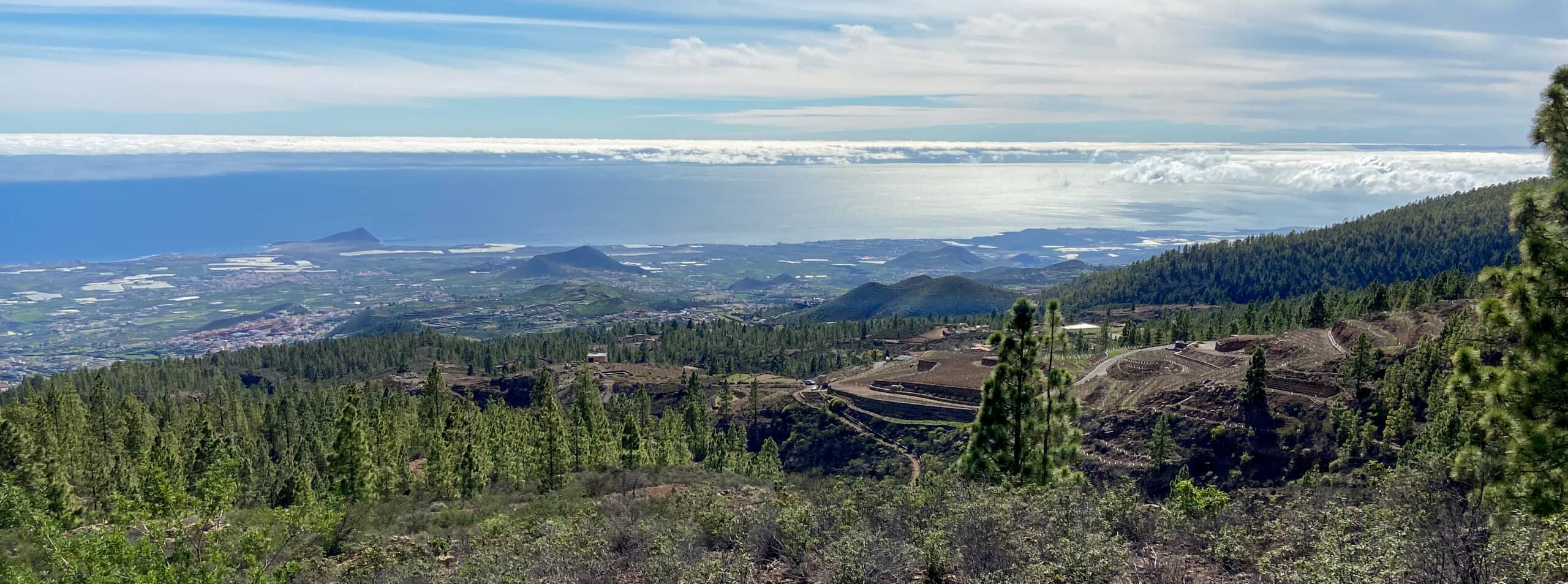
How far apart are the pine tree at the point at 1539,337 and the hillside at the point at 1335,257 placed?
17949cm

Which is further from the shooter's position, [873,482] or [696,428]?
[696,428]

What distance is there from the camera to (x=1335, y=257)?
180000 mm

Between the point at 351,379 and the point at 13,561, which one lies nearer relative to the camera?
the point at 13,561

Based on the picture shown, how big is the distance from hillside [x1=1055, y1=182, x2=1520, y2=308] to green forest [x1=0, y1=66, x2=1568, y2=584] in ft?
324

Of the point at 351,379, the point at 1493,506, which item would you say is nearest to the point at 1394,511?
the point at 1493,506

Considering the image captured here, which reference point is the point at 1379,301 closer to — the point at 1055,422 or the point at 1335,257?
the point at 1055,422

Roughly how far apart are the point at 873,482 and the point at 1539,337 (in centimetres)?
A: 1402

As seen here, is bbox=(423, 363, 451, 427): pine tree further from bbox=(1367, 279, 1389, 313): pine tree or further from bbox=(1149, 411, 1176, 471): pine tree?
bbox=(1367, 279, 1389, 313): pine tree

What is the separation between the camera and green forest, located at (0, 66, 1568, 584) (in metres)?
12.4

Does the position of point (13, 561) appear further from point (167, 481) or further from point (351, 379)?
point (351, 379)

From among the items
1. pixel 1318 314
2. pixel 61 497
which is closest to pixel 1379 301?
pixel 1318 314

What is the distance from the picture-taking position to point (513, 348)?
146 metres

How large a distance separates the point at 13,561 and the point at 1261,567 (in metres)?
23.7

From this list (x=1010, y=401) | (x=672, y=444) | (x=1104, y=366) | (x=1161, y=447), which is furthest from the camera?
(x=1104, y=366)
